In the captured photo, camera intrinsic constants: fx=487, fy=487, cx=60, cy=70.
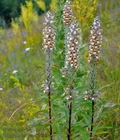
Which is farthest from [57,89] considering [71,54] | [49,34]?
[71,54]

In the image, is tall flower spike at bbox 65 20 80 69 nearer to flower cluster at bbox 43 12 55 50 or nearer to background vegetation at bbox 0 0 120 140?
flower cluster at bbox 43 12 55 50

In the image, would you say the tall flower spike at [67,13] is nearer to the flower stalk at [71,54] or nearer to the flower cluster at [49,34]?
the flower stalk at [71,54]

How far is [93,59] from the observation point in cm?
326

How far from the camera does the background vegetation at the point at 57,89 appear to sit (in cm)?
368

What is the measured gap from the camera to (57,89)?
12.5 ft

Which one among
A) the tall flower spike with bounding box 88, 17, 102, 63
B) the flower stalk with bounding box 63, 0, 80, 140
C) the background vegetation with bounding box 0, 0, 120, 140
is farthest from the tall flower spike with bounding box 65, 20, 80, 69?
the background vegetation with bounding box 0, 0, 120, 140

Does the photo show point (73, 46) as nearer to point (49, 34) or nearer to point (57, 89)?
point (49, 34)

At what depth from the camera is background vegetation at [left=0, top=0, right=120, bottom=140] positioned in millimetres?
3684

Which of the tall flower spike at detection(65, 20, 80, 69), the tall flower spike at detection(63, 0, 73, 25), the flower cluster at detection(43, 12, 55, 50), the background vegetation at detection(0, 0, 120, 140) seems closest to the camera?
the tall flower spike at detection(65, 20, 80, 69)

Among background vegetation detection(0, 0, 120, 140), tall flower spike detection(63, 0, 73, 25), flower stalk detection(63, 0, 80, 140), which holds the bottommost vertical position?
background vegetation detection(0, 0, 120, 140)

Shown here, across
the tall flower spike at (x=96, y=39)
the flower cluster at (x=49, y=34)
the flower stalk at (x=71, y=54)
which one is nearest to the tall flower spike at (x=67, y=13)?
the flower stalk at (x=71, y=54)

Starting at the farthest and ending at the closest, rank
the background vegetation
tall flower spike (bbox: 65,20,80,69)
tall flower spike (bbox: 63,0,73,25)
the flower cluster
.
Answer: the background vegetation → tall flower spike (bbox: 63,0,73,25) → the flower cluster → tall flower spike (bbox: 65,20,80,69)

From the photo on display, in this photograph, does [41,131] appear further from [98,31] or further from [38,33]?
[38,33]

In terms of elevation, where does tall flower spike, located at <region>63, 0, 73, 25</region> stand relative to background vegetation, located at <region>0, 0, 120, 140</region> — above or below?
above
